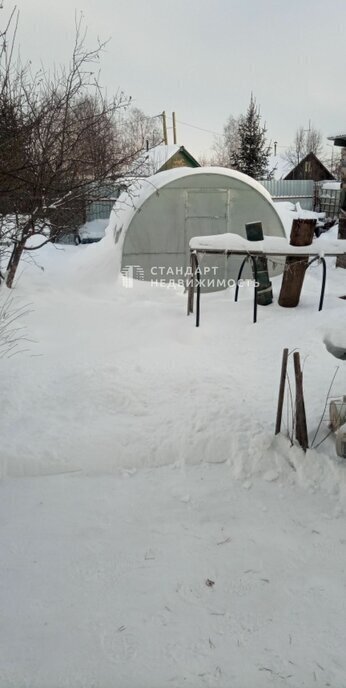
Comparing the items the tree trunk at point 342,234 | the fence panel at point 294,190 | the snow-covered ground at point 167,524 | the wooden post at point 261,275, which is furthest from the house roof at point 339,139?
the fence panel at point 294,190

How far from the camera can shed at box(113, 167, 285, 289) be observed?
32.0ft

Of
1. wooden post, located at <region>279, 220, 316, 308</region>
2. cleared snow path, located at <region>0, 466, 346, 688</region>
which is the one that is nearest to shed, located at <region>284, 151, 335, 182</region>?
wooden post, located at <region>279, 220, 316, 308</region>

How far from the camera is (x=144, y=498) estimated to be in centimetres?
303

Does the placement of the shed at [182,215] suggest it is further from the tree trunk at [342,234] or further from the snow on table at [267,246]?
the snow on table at [267,246]

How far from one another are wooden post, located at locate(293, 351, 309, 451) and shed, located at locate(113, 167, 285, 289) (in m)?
7.01

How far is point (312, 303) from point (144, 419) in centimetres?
429

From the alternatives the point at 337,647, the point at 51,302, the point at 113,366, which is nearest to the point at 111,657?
the point at 337,647

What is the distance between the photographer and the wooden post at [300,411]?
326 centimetres

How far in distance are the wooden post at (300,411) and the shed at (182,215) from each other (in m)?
7.01

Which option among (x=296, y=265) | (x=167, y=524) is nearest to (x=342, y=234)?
(x=296, y=265)

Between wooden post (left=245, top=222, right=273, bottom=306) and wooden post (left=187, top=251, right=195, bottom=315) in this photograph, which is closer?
wooden post (left=187, top=251, right=195, bottom=315)

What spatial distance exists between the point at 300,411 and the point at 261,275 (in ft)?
13.4

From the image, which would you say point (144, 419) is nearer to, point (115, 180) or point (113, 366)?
point (113, 366)

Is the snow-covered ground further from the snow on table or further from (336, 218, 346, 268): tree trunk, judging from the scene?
(336, 218, 346, 268): tree trunk
